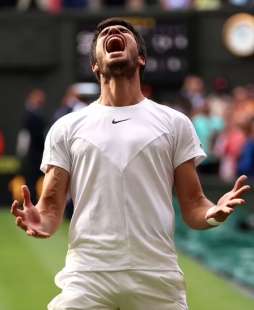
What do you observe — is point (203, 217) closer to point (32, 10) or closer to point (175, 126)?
point (175, 126)

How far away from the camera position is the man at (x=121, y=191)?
5469 millimetres

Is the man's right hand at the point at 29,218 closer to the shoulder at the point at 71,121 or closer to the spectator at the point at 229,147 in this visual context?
the shoulder at the point at 71,121

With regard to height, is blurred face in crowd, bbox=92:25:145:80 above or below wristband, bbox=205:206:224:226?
above

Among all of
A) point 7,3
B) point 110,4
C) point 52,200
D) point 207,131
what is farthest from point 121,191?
point 110,4

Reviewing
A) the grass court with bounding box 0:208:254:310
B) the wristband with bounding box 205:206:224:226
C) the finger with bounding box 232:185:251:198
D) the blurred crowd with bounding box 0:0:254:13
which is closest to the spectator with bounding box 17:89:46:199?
the blurred crowd with bounding box 0:0:254:13

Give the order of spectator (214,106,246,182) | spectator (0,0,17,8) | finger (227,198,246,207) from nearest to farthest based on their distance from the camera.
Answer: finger (227,198,246,207) → spectator (214,106,246,182) → spectator (0,0,17,8)

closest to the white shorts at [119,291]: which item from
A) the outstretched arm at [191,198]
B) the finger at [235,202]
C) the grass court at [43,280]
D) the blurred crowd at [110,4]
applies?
the outstretched arm at [191,198]

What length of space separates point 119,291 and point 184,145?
2.55 ft

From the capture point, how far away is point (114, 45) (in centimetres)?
562

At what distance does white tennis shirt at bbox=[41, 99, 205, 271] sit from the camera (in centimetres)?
552

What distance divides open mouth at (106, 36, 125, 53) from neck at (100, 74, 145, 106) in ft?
0.44

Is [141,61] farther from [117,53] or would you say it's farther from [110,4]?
[110,4]

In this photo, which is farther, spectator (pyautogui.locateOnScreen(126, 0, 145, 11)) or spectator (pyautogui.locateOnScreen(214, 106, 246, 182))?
spectator (pyautogui.locateOnScreen(126, 0, 145, 11))

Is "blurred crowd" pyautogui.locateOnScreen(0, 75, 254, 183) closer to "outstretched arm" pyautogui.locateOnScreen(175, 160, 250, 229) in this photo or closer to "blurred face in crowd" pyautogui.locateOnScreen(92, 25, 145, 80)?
"outstretched arm" pyautogui.locateOnScreen(175, 160, 250, 229)
